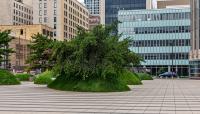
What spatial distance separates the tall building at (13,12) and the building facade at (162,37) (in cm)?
5806

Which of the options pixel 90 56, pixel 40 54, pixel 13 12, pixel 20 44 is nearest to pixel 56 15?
pixel 13 12

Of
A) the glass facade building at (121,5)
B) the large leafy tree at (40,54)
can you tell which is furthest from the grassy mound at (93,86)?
the glass facade building at (121,5)

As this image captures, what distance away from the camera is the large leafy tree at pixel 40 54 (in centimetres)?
3678

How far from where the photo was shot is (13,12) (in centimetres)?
15688

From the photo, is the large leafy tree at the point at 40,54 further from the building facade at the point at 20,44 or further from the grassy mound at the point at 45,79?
the building facade at the point at 20,44

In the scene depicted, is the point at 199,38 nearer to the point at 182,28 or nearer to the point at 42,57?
the point at 182,28

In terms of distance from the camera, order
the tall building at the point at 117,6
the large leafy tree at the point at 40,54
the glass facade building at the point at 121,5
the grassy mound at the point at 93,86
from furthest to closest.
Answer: the glass facade building at the point at 121,5, the tall building at the point at 117,6, the large leafy tree at the point at 40,54, the grassy mound at the point at 93,86

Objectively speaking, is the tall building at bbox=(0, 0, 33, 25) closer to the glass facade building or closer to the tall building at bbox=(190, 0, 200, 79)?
the glass facade building

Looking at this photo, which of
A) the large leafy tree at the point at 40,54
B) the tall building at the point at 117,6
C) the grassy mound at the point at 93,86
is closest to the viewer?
the grassy mound at the point at 93,86

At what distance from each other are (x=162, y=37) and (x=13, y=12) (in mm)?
68092

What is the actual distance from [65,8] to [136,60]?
12297 cm

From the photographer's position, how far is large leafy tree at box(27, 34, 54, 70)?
36781 millimetres

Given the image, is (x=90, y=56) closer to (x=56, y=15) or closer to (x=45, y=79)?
(x=45, y=79)

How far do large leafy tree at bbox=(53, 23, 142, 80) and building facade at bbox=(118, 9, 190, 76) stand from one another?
72.3 m
